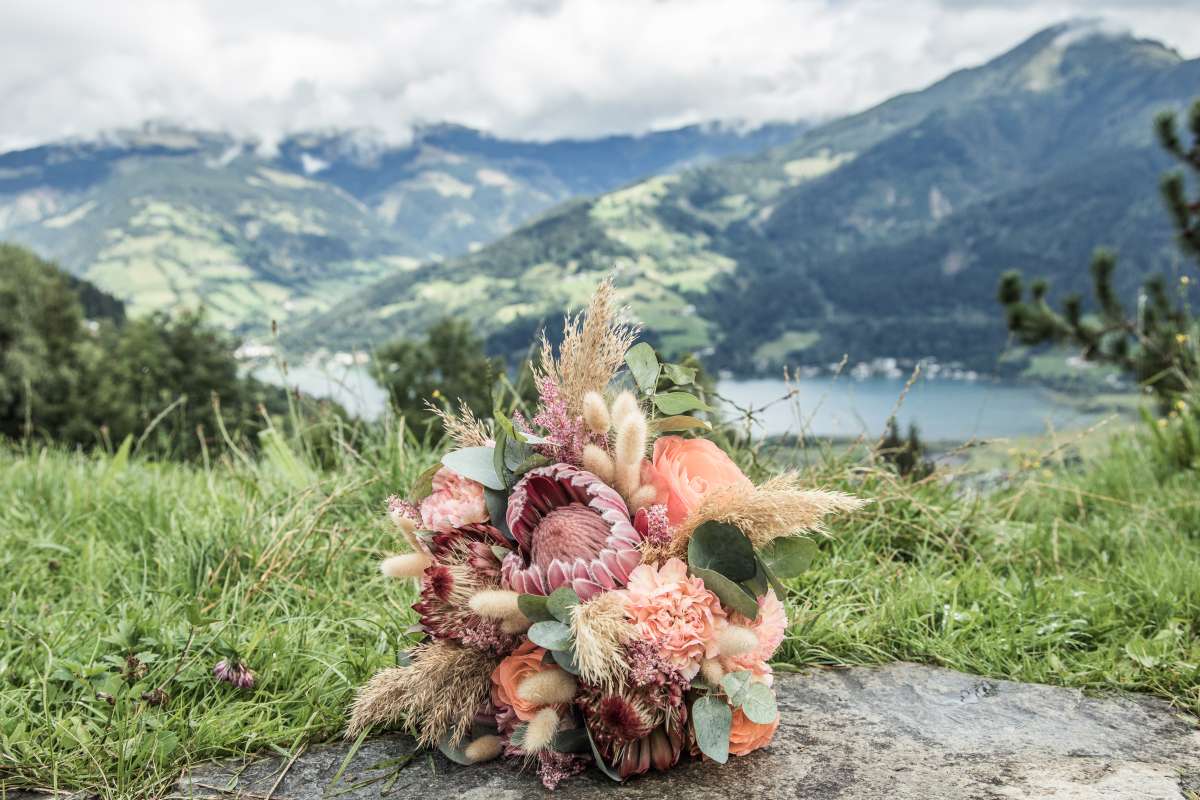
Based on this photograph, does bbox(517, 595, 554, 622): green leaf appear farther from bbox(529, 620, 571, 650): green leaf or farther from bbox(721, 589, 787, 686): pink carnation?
bbox(721, 589, 787, 686): pink carnation

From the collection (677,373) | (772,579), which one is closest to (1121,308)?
(677,373)

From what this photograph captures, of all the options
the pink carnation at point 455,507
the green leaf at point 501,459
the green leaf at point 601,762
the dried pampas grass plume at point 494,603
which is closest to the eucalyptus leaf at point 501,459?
the green leaf at point 501,459

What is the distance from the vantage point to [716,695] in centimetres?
223

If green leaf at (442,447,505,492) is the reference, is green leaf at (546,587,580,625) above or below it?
below

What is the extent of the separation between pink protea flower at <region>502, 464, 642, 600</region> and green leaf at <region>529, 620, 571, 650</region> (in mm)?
122

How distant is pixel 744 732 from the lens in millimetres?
2291

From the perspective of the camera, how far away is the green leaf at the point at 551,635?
2.10 meters

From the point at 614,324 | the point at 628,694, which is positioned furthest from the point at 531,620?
the point at 614,324

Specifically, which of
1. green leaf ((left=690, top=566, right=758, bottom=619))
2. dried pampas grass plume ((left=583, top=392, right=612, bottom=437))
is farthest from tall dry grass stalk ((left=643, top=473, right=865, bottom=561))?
dried pampas grass plume ((left=583, top=392, right=612, bottom=437))

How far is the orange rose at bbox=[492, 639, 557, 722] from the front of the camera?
2248mm

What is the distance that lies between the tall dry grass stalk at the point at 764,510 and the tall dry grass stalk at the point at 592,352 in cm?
46

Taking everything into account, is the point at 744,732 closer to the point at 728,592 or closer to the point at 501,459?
the point at 728,592

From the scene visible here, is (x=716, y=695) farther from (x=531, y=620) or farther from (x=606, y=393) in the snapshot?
(x=606, y=393)

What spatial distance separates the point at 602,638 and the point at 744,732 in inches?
22.7
